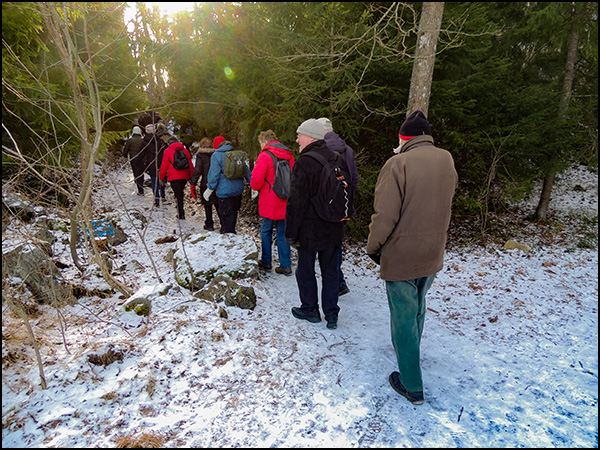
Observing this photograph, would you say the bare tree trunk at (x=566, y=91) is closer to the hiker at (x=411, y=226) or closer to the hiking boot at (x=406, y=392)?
the hiker at (x=411, y=226)

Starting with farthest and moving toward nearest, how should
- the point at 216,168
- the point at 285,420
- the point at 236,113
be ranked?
1. the point at 236,113
2. the point at 216,168
3. the point at 285,420

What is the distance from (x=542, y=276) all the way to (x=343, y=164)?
5.27 metres

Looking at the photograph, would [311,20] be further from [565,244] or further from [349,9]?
[565,244]

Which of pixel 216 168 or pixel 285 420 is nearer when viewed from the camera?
pixel 285 420

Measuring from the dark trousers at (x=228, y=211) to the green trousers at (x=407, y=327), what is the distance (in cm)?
438

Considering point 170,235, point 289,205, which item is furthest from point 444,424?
point 170,235

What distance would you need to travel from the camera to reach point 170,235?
695cm

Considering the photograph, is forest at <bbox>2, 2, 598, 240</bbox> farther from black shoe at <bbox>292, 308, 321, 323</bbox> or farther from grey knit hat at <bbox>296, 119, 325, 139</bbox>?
black shoe at <bbox>292, 308, 321, 323</bbox>

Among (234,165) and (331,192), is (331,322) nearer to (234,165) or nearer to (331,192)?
(331,192)

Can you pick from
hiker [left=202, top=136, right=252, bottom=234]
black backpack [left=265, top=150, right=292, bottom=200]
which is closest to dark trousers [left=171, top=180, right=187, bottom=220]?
hiker [left=202, top=136, right=252, bottom=234]

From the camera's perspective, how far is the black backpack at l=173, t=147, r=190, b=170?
25.2 ft

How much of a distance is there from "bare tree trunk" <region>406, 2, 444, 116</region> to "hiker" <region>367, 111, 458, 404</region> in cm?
397

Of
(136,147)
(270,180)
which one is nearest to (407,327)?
(270,180)

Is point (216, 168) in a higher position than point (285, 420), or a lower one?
higher
